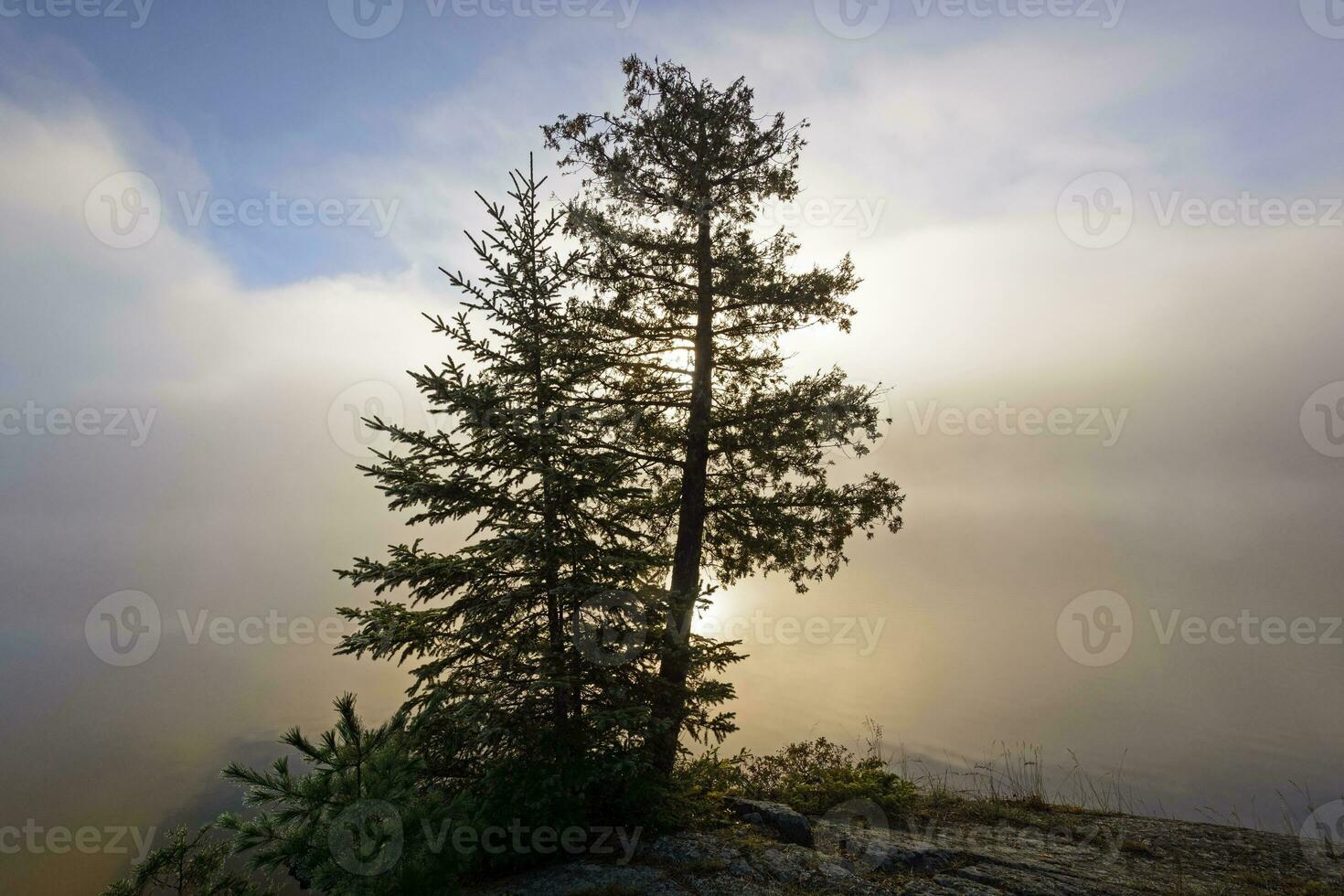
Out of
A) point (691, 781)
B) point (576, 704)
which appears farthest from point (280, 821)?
point (691, 781)

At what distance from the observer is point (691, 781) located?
9484 mm

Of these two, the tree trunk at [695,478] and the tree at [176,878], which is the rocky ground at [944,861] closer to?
the tree trunk at [695,478]

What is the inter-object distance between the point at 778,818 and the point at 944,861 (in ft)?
7.50

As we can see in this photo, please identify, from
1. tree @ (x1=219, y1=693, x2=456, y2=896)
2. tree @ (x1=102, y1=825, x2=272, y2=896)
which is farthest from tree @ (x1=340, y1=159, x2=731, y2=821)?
tree @ (x1=102, y1=825, x2=272, y2=896)

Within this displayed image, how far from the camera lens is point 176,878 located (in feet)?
28.2

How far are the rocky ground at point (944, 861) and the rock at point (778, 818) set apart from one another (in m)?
0.02

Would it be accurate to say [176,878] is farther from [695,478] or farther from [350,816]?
[695,478]

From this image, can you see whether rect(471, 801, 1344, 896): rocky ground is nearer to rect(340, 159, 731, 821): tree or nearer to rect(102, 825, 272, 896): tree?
rect(340, 159, 731, 821): tree

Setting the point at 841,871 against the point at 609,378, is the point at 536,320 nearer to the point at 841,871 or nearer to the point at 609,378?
the point at 609,378

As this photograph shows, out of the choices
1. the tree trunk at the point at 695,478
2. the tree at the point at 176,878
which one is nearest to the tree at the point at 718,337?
the tree trunk at the point at 695,478

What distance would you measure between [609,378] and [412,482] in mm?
5128

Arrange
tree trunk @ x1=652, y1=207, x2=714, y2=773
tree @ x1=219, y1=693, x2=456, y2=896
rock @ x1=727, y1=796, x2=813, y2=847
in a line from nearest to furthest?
tree @ x1=219, y1=693, x2=456, y2=896 < rock @ x1=727, y1=796, x2=813, y2=847 < tree trunk @ x1=652, y1=207, x2=714, y2=773

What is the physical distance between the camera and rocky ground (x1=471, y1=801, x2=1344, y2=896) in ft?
22.3

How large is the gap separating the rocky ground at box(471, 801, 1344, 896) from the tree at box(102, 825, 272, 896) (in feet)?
15.0
